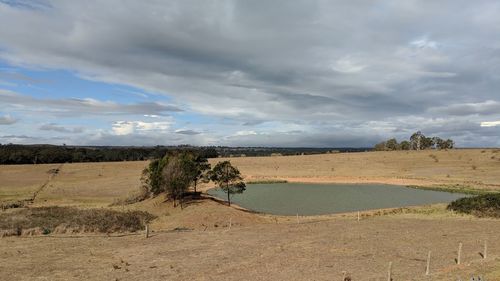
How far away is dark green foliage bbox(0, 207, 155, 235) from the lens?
117ft

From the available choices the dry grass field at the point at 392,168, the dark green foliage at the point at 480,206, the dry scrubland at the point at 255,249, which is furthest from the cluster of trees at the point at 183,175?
the dry grass field at the point at 392,168

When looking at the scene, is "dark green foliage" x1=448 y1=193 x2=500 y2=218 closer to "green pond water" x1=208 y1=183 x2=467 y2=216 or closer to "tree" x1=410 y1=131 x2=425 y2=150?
"green pond water" x1=208 y1=183 x2=467 y2=216

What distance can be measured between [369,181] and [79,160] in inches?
3344

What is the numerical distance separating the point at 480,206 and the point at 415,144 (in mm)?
157130

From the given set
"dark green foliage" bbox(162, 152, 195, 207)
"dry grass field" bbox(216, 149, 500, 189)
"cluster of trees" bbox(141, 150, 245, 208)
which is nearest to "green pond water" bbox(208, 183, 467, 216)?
"cluster of trees" bbox(141, 150, 245, 208)

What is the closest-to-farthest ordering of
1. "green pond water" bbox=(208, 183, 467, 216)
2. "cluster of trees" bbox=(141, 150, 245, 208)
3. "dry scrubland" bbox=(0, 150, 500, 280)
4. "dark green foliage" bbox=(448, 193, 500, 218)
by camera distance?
"dry scrubland" bbox=(0, 150, 500, 280) < "dark green foliage" bbox=(448, 193, 500, 218) < "cluster of trees" bbox=(141, 150, 245, 208) < "green pond water" bbox=(208, 183, 467, 216)

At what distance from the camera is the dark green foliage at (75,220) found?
35.6m

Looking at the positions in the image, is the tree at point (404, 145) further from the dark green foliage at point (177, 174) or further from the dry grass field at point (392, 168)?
the dark green foliage at point (177, 174)

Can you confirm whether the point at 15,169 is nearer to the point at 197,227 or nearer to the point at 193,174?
the point at 193,174

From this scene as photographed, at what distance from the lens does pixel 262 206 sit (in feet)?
189

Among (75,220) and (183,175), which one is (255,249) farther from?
(183,175)

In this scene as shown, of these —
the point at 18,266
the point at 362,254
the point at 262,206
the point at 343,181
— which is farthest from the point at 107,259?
the point at 343,181

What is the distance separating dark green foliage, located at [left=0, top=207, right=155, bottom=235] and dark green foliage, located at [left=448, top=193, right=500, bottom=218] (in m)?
29.3

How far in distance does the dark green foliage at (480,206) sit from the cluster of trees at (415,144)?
14610 centimetres
